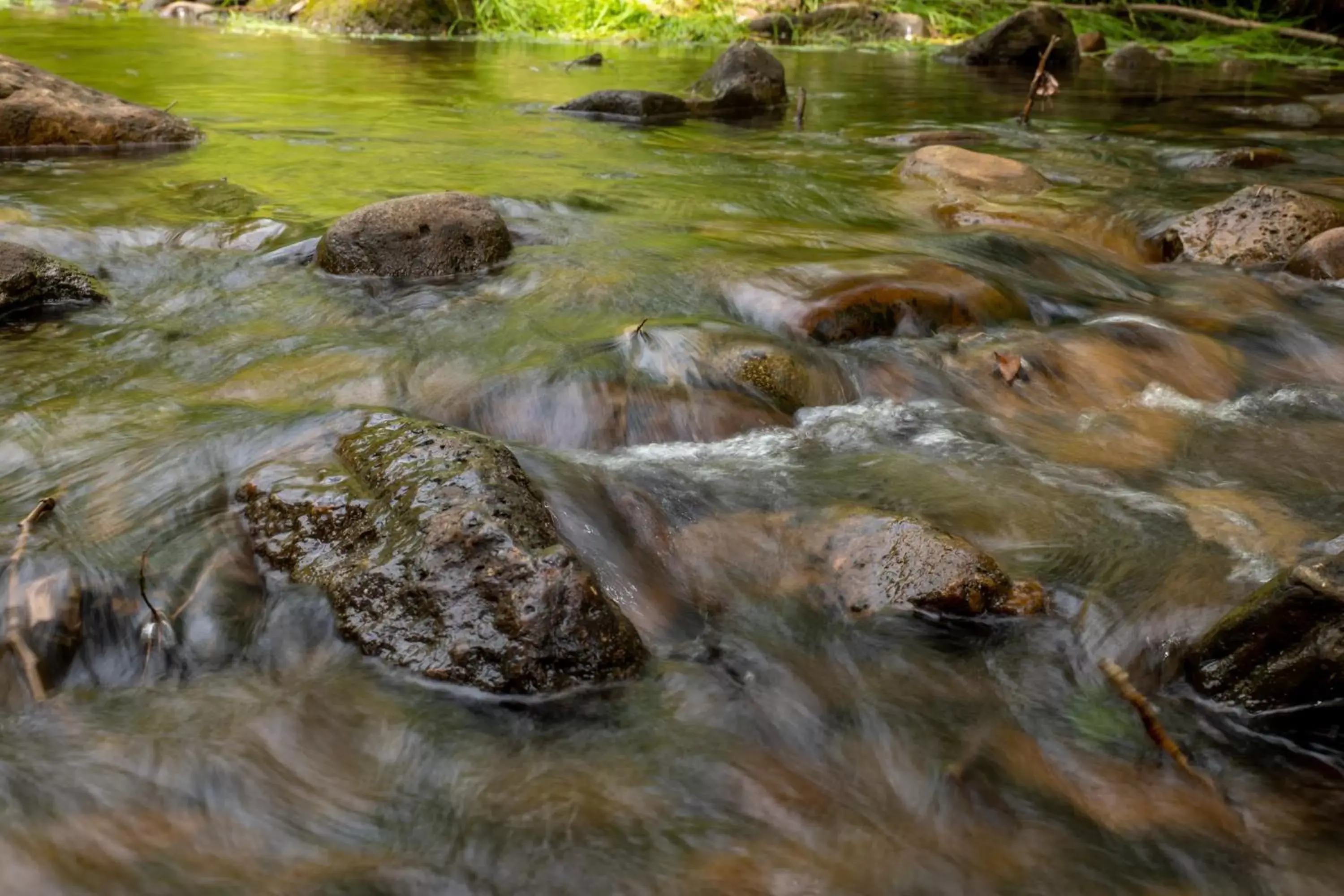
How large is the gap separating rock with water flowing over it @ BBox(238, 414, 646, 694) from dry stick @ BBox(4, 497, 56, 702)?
572mm

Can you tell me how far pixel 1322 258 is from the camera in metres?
5.89

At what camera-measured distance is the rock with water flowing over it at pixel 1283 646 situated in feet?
7.78

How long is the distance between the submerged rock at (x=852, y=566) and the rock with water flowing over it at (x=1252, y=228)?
415 cm

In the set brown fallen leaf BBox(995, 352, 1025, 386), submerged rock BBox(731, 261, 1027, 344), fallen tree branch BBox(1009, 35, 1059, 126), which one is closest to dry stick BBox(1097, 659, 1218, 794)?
brown fallen leaf BBox(995, 352, 1025, 386)

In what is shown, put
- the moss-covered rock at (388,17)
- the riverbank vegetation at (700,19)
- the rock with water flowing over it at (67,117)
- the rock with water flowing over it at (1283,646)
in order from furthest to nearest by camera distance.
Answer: the moss-covered rock at (388,17) → the riverbank vegetation at (700,19) → the rock with water flowing over it at (67,117) → the rock with water flowing over it at (1283,646)

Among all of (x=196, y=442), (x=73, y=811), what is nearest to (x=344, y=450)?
(x=196, y=442)

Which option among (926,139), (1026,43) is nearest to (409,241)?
(926,139)

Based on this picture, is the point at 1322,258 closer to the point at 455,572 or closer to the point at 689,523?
the point at 689,523

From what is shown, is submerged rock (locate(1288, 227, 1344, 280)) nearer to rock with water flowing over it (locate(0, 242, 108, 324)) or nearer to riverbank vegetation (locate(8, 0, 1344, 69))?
rock with water flowing over it (locate(0, 242, 108, 324))

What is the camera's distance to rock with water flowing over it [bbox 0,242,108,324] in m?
4.57

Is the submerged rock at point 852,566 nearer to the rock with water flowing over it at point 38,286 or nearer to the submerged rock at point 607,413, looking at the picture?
the submerged rock at point 607,413

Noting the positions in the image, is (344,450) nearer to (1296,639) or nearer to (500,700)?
(500,700)

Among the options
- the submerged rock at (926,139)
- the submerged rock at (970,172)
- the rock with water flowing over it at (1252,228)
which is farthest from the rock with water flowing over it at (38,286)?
the submerged rock at (926,139)

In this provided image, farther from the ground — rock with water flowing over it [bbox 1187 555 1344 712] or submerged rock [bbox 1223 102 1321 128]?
submerged rock [bbox 1223 102 1321 128]
